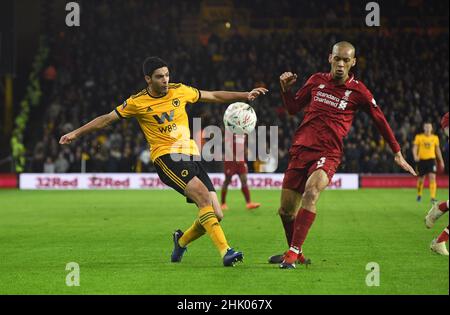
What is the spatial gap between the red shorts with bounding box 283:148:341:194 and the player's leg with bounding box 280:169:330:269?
128mm

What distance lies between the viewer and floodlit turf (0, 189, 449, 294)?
7892 mm

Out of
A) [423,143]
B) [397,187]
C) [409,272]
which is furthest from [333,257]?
[397,187]

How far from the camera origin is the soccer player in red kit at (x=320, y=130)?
29.8ft

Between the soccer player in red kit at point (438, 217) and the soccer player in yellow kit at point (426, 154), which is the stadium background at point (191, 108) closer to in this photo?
the soccer player in red kit at point (438, 217)

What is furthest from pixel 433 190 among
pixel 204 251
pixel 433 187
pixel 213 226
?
pixel 213 226

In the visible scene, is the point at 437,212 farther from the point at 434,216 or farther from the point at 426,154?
the point at 426,154

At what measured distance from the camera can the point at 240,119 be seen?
12.0 m

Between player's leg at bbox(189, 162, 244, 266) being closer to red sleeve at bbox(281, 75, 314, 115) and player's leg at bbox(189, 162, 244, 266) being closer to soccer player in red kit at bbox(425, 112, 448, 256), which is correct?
red sleeve at bbox(281, 75, 314, 115)

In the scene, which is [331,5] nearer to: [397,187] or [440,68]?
[440,68]

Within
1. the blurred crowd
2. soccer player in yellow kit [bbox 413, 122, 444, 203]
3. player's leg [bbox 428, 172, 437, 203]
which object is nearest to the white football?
player's leg [bbox 428, 172, 437, 203]

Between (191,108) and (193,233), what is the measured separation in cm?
2282

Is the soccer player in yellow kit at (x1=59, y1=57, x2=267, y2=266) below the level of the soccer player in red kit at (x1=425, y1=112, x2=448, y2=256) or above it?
above

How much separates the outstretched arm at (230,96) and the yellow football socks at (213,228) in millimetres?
1385

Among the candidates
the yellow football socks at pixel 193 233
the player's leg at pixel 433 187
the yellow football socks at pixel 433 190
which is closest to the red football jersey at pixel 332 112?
the yellow football socks at pixel 193 233
